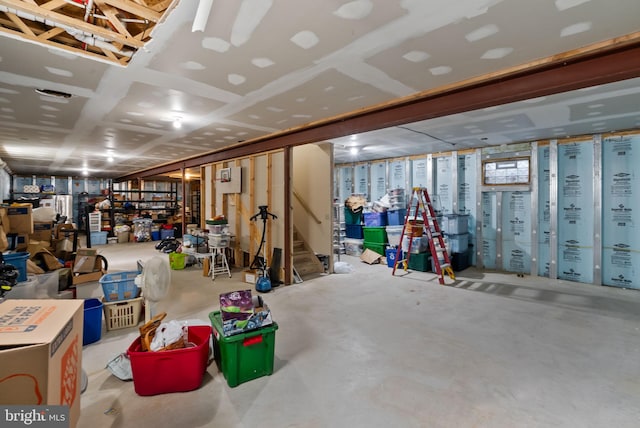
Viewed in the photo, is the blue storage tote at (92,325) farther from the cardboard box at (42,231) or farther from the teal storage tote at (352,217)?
the teal storage tote at (352,217)

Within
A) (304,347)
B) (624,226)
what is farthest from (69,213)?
(624,226)

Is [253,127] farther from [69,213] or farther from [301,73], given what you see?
[69,213]

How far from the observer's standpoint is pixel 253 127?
4711 mm

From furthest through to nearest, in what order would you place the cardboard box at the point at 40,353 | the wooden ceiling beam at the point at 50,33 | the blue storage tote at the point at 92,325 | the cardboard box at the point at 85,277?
the cardboard box at the point at 85,277
the blue storage tote at the point at 92,325
the wooden ceiling beam at the point at 50,33
the cardboard box at the point at 40,353

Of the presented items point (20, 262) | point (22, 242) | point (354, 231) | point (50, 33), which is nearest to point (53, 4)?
point (50, 33)

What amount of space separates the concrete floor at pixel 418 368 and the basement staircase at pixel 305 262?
4.07 feet

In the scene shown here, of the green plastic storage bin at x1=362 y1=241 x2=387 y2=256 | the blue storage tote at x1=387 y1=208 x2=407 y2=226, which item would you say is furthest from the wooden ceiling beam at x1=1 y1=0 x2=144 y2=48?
the green plastic storage bin at x1=362 y1=241 x2=387 y2=256

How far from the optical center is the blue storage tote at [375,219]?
694 centimetres

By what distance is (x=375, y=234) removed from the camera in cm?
704

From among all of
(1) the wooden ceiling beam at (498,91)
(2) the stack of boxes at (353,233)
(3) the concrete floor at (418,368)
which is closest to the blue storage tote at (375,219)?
(2) the stack of boxes at (353,233)

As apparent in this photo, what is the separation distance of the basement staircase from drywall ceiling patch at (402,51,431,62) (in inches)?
161

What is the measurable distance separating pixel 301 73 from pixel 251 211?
144 inches

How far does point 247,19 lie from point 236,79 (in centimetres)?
100

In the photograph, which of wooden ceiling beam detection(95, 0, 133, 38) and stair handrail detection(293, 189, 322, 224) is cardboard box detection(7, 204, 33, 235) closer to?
wooden ceiling beam detection(95, 0, 133, 38)
